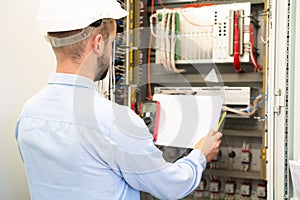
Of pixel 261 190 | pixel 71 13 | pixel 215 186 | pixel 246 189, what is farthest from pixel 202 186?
pixel 71 13

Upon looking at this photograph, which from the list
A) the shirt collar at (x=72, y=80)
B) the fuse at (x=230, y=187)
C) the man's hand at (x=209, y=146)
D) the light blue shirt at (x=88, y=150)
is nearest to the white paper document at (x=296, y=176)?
the man's hand at (x=209, y=146)

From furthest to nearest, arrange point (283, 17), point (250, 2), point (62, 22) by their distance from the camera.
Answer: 1. point (250, 2)
2. point (283, 17)
3. point (62, 22)

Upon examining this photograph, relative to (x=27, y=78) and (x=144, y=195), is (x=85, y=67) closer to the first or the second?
(x=27, y=78)

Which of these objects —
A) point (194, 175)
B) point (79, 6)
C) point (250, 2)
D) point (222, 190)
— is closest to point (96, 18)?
point (79, 6)

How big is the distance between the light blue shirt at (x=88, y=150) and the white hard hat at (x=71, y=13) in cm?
15

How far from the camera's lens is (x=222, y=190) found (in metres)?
2.61

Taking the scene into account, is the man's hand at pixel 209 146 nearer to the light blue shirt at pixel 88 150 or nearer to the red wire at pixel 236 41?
the light blue shirt at pixel 88 150

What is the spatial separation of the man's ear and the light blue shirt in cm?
9

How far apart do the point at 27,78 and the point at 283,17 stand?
1.32 m

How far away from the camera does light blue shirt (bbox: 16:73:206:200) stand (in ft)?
3.17

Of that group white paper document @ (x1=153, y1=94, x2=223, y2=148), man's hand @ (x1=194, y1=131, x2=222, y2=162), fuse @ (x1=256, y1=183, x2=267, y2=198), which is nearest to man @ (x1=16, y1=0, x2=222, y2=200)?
man's hand @ (x1=194, y1=131, x2=222, y2=162)

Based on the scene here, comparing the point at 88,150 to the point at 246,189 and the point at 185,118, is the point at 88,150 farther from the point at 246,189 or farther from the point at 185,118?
the point at 246,189

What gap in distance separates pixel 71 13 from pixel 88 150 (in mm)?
394

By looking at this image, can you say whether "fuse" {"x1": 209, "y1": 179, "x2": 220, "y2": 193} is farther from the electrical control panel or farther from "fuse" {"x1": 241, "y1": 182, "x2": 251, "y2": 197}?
the electrical control panel
